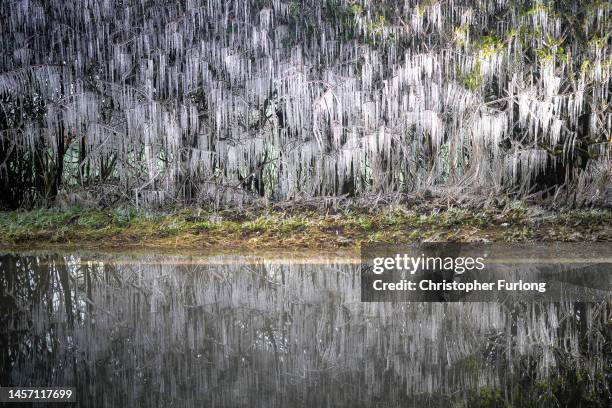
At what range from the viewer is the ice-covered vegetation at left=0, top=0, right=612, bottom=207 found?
811 centimetres

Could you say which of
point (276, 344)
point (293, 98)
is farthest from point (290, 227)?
point (276, 344)

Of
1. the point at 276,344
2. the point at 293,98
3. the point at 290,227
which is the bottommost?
the point at 276,344

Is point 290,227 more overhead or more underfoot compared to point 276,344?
more overhead

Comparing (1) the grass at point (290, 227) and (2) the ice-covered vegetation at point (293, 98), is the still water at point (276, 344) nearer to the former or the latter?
(1) the grass at point (290, 227)

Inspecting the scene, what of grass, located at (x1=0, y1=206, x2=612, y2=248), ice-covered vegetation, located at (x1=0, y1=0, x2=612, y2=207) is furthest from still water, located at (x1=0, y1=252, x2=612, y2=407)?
ice-covered vegetation, located at (x1=0, y1=0, x2=612, y2=207)

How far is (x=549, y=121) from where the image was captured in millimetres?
8250

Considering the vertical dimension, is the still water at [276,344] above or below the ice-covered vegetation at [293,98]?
below

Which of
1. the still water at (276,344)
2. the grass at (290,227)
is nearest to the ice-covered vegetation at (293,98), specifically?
the grass at (290,227)

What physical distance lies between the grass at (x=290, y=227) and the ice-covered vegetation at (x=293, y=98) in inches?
24.4

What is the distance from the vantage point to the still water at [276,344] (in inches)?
106

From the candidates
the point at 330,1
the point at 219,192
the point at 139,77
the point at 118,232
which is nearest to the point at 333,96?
the point at 330,1

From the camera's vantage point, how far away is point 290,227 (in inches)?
289

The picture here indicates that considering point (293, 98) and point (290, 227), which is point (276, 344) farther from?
point (293, 98)

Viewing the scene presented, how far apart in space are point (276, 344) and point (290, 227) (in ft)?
13.4
